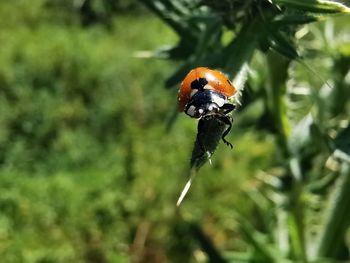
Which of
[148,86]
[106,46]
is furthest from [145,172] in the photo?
[106,46]

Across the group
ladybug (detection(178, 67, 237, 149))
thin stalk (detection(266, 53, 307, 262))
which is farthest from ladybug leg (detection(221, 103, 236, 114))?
thin stalk (detection(266, 53, 307, 262))

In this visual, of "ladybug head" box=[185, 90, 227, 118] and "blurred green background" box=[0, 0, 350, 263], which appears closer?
"ladybug head" box=[185, 90, 227, 118]

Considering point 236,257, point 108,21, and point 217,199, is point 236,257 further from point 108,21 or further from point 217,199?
point 108,21

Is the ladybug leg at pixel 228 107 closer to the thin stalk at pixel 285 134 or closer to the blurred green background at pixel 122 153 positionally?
the thin stalk at pixel 285 134

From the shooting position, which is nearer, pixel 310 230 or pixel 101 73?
pixel 310 230

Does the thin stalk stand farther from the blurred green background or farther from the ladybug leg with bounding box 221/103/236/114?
the ladybug leg with bounding box 221/103/236/114

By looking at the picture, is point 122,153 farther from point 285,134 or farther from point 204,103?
point 204,103

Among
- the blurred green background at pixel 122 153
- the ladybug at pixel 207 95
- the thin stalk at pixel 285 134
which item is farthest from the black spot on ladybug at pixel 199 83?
the blurred green background at pixel 122 153
